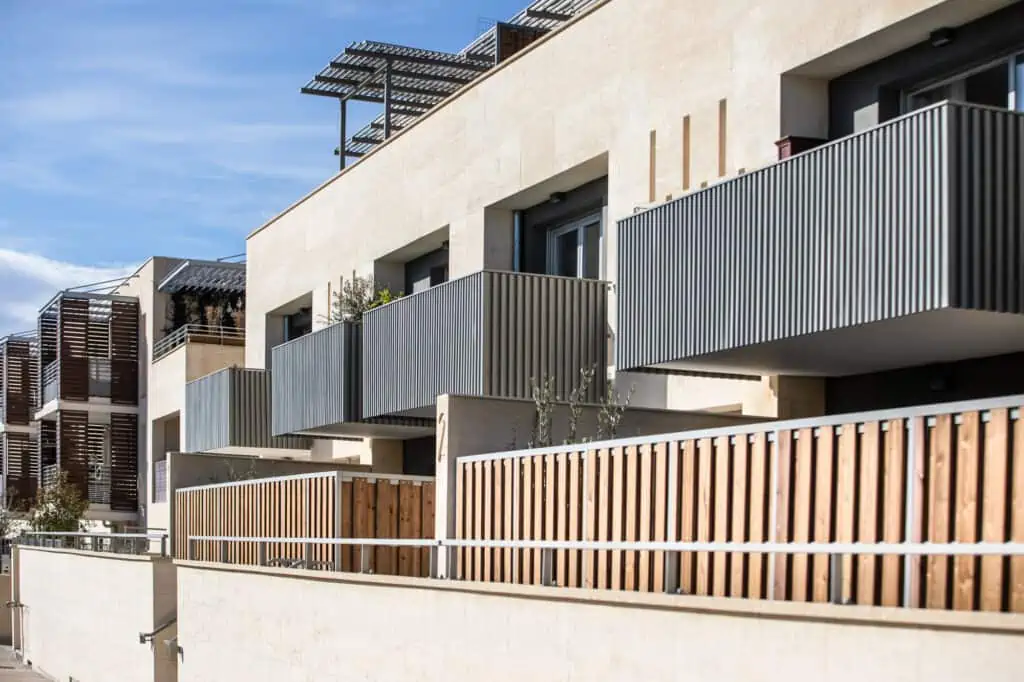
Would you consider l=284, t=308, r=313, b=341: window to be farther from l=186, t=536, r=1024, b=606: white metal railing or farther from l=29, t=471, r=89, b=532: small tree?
l=29, t=471, r=89, b=532: small tree

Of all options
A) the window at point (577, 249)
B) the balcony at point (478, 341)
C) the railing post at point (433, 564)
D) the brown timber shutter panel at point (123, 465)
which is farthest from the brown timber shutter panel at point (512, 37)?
the brown timber shutter panel at point (123, 465)

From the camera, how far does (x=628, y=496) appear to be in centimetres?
1259

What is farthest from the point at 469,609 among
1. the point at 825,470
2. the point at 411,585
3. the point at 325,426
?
the point at 325,426

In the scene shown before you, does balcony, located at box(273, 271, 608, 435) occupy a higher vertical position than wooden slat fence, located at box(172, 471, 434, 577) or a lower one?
higher

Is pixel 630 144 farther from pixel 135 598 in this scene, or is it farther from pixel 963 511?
pixel 135 598

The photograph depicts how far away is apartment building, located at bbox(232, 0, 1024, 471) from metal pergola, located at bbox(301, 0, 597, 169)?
16.7 ft

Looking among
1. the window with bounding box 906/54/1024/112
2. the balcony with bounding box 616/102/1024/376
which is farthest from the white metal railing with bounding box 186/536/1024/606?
the window with bounding box 906/54/1024/112

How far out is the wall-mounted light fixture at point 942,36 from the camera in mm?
14148

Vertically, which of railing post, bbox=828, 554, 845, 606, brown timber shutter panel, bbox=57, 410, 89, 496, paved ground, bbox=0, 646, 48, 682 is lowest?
paved ground, bbox=0, 646, 48, 682

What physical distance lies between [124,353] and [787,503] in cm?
3871

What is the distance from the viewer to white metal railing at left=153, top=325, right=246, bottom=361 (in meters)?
37.8

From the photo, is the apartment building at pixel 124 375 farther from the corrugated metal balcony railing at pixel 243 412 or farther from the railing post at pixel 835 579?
the railing post at pixel 835 579

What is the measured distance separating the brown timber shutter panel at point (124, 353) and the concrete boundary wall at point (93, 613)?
24.0ft

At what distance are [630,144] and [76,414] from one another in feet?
107
